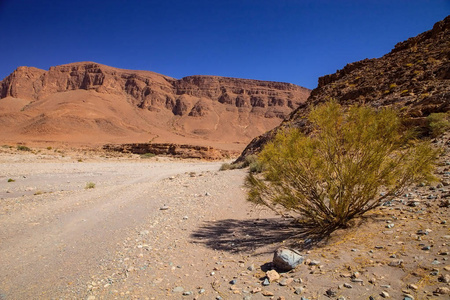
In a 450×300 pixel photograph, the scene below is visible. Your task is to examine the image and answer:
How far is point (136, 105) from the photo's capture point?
106500mm

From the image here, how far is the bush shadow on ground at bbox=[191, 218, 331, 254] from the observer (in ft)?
15.7

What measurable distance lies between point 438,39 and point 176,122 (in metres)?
89.6

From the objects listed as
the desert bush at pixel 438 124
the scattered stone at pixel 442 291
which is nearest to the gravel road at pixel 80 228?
the scattered stone at pixel 442 291

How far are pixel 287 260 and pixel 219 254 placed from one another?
1.48m

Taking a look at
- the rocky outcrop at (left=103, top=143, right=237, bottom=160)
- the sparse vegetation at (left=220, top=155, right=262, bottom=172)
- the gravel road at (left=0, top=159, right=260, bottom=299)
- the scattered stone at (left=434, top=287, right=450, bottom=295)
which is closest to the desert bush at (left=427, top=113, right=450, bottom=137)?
the sparse vegetation at (left=220, top=155, right=262, bottom=172)

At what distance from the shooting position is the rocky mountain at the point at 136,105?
71.6m

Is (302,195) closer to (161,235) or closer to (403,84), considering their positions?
(161,235)

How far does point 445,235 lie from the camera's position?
12.1ft

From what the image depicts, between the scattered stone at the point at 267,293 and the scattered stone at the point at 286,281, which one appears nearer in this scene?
the scattered stone at the point at 267,293

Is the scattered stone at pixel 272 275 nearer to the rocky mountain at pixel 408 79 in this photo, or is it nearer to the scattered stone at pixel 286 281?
the scattered stone at pixel 286 281

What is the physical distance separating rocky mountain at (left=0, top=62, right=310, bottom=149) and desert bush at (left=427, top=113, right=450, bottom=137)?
219 feet

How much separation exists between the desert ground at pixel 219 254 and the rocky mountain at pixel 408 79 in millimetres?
4595

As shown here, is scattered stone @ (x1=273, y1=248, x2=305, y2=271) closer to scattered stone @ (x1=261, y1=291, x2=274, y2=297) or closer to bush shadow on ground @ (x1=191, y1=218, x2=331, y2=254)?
scattered stone @ (x1=261, y1=291, x2=274, y2=297)

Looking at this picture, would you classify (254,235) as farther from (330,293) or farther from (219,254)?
(330,293)
